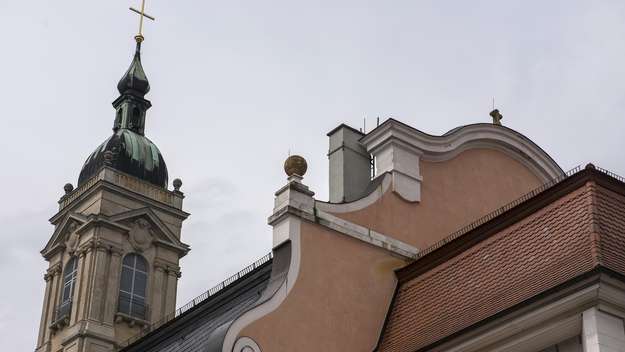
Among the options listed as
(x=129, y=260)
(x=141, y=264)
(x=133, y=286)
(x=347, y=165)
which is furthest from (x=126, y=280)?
(x=347, y=165)

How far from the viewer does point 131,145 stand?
49.4m

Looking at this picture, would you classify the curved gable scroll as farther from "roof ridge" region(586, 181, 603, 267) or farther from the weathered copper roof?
the weathered copper roof

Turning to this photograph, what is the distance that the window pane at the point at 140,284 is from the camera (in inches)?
1807

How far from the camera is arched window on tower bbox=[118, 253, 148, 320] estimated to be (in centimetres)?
4531

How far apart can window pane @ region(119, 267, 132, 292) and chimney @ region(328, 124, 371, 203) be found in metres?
27.0

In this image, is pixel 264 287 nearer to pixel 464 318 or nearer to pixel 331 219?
pixel 331 219

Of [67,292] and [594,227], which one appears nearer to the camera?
[594,227]

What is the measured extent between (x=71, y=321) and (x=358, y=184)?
2749 cm

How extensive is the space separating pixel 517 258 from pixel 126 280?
31928 mm

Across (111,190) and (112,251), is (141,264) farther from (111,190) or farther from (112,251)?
(111,190)

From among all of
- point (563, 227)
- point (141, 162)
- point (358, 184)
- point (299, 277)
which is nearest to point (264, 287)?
point (299, 277)

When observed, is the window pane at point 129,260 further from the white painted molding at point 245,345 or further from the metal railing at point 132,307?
the white painted molding at point 245,345

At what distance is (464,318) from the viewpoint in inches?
621

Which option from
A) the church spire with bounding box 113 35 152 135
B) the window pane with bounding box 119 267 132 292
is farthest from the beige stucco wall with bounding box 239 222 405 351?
the church spire with bounding box 113 35 152 135
